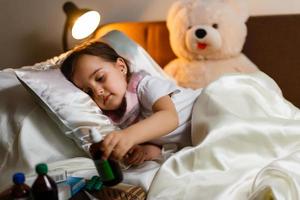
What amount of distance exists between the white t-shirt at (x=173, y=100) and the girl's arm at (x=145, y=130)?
3 centimetres

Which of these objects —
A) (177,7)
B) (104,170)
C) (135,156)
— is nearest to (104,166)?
(104,170)

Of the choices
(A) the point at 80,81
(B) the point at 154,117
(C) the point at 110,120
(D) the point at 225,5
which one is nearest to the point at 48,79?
(A) the point at 80,81

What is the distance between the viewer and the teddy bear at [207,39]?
172 cm

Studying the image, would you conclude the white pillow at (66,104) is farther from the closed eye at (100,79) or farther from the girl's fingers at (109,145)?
the girl's fingers at (109,145)

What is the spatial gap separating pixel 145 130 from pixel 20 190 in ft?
1.23

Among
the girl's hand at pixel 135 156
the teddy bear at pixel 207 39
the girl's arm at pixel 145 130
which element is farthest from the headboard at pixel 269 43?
the girl's hand at pixel 135 156

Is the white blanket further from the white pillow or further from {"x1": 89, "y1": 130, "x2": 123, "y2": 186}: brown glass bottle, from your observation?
the white pillow

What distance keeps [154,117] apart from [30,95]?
0.40m

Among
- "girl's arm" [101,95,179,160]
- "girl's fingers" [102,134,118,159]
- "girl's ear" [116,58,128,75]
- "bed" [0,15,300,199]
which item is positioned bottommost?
"bed" [0,15,300,199]

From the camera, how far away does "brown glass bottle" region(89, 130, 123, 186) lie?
97 centimetres

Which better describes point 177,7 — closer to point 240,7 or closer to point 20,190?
point 240,7

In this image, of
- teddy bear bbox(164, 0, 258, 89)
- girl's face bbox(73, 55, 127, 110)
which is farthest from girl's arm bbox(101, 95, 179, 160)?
teddy bear bbox(164, 0, 258, 89)

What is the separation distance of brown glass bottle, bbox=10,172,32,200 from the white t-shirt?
49cm

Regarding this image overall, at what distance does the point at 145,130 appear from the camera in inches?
46.5
